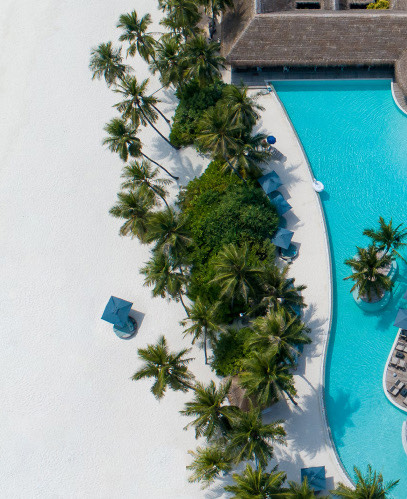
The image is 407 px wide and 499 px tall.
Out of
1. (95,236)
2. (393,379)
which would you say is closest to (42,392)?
(95,236)

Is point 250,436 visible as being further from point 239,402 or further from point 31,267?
point 31,267

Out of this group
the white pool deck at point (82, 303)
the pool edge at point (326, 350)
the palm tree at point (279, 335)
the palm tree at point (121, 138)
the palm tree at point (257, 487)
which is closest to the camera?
the palm tree at point (257, 487)

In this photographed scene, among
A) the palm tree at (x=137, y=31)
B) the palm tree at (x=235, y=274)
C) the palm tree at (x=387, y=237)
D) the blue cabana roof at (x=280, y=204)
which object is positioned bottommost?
the palm tree at (x=235, y=274)

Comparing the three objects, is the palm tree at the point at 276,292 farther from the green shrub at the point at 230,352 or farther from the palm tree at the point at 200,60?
the palm tree at the point at 200,60

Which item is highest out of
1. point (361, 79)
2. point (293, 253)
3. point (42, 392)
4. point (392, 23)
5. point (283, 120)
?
point (392, 23)

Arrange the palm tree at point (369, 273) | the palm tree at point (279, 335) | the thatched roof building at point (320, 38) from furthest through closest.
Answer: the thatched roof building at point (320, 38), the palm tree at point (369, 273), the palm tree at point (279, 335)

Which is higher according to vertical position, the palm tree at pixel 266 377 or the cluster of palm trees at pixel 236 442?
the palm tree at pixel 266 377

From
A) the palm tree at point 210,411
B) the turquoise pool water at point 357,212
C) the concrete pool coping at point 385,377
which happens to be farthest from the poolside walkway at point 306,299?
the palm tree at point 210,411
